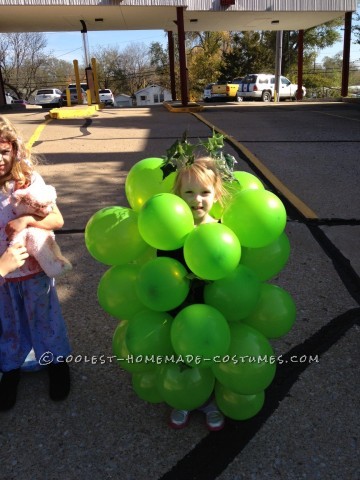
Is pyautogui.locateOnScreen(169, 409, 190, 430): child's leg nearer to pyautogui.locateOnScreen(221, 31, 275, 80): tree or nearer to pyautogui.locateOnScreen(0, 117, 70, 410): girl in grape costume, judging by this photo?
pyautogui.locateOnScreen(0, 117, 70, 410): girl in grape costume

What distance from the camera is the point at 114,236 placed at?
1778mm

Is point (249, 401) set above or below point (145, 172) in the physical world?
below

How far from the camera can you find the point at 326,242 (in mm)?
3648

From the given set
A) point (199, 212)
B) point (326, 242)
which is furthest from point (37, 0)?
point (199, 212)

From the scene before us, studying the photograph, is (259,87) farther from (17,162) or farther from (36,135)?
(17,162)

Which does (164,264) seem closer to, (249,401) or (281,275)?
(249,401)

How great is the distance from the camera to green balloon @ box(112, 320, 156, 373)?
1.87 metres

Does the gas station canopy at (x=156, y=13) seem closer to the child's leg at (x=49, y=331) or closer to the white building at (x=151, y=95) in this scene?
the child's leg at (x=49, y=331)

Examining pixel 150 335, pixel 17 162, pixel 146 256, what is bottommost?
pixel 150 335

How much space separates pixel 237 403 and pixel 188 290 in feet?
1.84

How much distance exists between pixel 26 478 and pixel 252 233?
131 centimetres

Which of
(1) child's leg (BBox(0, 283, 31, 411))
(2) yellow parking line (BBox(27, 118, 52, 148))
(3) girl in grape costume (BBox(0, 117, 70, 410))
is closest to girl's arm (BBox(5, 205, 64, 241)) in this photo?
(3) girl in grape costume (BBox(0, 117, 70, 410))

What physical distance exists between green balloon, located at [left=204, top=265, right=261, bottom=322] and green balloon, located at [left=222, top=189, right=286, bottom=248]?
0.44 ft

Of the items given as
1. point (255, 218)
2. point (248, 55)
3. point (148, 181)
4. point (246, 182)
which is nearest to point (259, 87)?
point (248, 55)
